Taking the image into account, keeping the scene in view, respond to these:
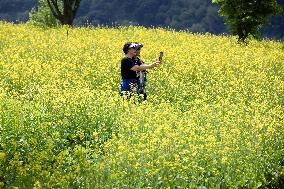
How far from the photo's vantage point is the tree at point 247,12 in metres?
25.5

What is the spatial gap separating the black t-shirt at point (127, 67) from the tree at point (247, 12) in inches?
627

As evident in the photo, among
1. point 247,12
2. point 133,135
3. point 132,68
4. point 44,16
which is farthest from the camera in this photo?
point 44,16

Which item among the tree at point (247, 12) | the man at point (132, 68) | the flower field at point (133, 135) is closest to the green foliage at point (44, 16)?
the tree at point (247, 12)

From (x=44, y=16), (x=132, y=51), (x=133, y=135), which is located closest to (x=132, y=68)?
(x=132, y=51)

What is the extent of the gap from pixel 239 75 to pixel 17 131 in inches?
316

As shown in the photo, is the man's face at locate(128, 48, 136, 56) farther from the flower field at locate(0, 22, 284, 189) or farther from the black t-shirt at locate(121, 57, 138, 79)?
the flower field at locate(0, 22, 284, 189)

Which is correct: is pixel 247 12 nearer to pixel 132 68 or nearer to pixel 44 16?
pixel 132 68

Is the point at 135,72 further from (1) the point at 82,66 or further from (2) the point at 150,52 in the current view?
(2) the point at 150,52

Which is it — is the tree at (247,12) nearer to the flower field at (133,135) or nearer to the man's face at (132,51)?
the flower field at (133,135)

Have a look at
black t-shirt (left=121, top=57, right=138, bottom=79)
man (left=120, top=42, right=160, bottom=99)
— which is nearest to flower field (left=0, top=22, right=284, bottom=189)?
man (left=120, top=42, right=160, bottom=99)

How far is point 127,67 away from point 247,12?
1663cm

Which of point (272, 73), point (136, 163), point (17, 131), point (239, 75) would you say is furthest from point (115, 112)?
point (272, 73)

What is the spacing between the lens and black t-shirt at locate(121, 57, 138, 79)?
410 inches

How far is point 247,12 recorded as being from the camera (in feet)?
84.0
